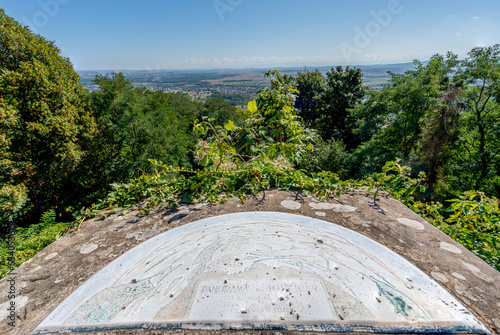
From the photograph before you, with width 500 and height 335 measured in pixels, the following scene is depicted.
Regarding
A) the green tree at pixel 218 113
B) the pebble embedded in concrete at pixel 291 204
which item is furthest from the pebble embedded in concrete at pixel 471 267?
the green tree at pixel 218 113

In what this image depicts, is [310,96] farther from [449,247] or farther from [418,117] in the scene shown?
[449,247]

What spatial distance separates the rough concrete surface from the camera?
4.56 ft

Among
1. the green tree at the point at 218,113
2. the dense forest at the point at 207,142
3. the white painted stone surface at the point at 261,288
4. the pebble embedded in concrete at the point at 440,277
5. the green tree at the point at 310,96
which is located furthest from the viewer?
the green tree at the point at 218,113

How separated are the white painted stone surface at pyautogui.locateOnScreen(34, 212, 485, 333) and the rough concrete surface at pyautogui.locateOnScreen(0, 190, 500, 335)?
101 millimetres

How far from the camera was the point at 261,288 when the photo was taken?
1.48 m

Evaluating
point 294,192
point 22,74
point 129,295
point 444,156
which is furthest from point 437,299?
point 444,156

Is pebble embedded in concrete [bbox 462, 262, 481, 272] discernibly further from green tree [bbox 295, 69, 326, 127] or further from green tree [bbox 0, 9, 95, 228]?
green tree [bbox 295, 69, 326, 127]

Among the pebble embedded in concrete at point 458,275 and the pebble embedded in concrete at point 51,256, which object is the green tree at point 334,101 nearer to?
the pebble embedded in concrete at point 458,275

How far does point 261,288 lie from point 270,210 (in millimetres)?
1116

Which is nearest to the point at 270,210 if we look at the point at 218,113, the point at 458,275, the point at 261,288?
the point at 261,288

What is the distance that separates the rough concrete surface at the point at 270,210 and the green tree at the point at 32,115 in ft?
28.7

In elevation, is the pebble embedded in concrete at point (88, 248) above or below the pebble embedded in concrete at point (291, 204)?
above

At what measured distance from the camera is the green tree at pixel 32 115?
7816mm

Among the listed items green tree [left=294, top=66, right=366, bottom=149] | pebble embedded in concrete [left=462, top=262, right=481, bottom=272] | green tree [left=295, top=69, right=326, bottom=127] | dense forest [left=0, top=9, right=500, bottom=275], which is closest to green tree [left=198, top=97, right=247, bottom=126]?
green tree [left=295, top=69, right=326, bottom=127]
